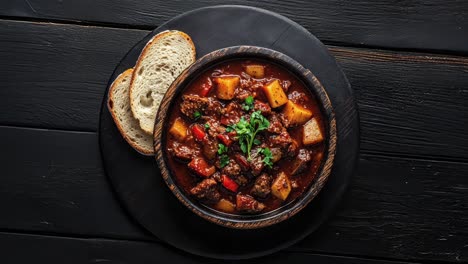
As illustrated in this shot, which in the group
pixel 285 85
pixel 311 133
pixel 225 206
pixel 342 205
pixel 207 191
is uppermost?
pixel 285 85

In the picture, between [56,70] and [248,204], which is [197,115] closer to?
[248,204]

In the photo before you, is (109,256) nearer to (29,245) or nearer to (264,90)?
(29,245)

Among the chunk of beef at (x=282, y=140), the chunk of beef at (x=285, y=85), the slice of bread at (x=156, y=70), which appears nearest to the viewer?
the chunk of beef at (x=282, y=140)

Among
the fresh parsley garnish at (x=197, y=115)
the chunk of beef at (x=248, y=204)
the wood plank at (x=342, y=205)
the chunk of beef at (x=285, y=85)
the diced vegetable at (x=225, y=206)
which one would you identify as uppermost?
the chunk of beef at (x=285, y=85)

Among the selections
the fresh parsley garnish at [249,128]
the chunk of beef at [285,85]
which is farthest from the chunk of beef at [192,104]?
the chunk of beef at [285,85]

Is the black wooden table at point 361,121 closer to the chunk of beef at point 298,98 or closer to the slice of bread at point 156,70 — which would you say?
the slice of bread at point 156,70

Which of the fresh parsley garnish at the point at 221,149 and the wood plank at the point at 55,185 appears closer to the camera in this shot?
the fresh parsley garnish at the point at 221,149

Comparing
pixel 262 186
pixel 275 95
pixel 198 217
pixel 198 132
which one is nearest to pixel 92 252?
pixel 198 217
